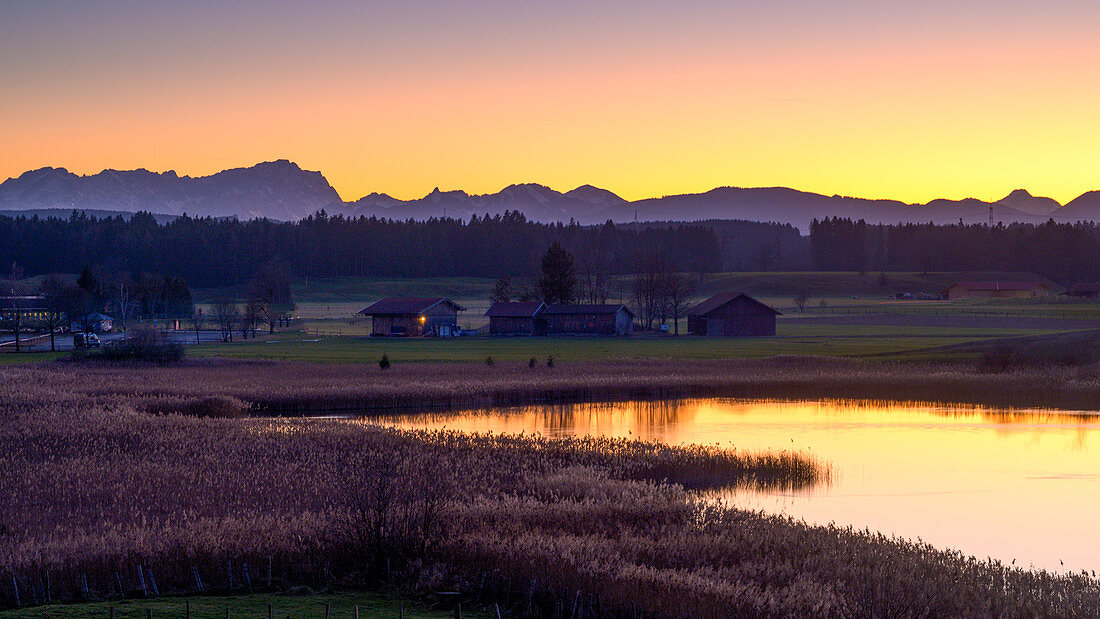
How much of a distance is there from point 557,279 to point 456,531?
95380 millimetres

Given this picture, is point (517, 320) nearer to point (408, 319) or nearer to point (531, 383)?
point (408, 319)

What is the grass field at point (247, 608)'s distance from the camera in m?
14.0

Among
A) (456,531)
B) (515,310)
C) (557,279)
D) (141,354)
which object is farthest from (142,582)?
(557,279)

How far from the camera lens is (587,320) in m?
99.1

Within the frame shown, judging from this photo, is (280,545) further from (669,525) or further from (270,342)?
(270,342)

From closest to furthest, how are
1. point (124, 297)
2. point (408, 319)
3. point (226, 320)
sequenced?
1. point (408, 319)
2. point (226, 320)
3. point (124, 297)

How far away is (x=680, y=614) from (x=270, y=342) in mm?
76756

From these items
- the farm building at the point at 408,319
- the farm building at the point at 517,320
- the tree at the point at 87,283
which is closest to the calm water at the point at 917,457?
the farm building at the point at 517,320

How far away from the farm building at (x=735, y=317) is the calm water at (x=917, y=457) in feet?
152

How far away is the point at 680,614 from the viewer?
47.5 ft

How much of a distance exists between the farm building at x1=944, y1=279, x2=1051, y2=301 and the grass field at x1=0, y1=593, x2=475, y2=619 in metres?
168

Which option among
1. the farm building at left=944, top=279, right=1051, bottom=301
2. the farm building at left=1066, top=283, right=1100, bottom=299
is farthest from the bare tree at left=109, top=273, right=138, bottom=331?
the farm building at left=1066, top=283, right=1100, bottom=299

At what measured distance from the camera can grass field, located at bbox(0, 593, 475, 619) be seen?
1402 centimetres

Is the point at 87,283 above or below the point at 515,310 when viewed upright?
above
